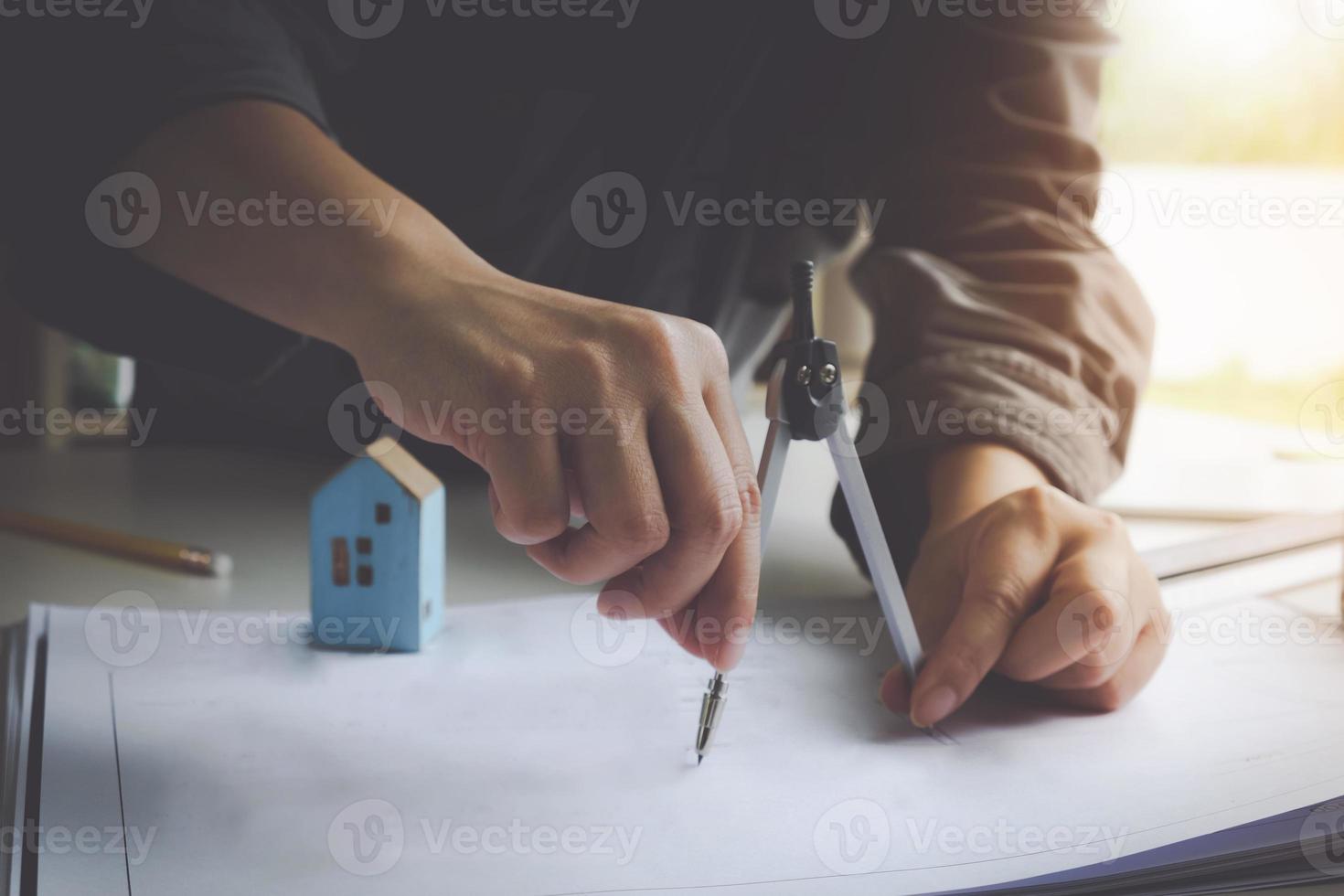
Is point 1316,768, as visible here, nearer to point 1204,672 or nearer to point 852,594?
point 1204,672

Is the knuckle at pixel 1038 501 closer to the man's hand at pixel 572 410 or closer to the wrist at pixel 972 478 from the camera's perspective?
the wrist at pixel 972 478

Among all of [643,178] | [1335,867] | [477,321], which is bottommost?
[1335,867]

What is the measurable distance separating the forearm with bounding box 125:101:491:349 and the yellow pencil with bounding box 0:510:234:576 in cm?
18

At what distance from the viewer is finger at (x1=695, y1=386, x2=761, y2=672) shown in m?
0.38

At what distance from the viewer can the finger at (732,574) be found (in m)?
0.38

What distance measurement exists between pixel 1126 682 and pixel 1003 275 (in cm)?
35

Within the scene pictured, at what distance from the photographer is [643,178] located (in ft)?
2.88

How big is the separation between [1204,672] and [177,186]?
0.55 metres

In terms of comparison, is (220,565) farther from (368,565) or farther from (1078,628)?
(1078,628)

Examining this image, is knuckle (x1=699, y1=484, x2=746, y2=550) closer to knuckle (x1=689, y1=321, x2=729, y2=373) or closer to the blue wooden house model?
knuckle (x1=689, y1=321, x2=729, y2=373)

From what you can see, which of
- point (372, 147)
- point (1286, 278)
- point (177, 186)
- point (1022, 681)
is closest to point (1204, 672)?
point (1022, 681)

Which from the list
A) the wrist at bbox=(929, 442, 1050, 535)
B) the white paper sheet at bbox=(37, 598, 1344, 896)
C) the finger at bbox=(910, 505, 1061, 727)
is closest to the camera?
the white paper sheet at bbox=(37, 598, 1344, 896)

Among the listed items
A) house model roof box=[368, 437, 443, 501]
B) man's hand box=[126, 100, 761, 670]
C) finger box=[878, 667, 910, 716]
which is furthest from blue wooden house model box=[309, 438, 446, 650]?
finger box=[878, 667, 910, 716]

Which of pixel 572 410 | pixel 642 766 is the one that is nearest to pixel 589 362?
pixel 572 410
